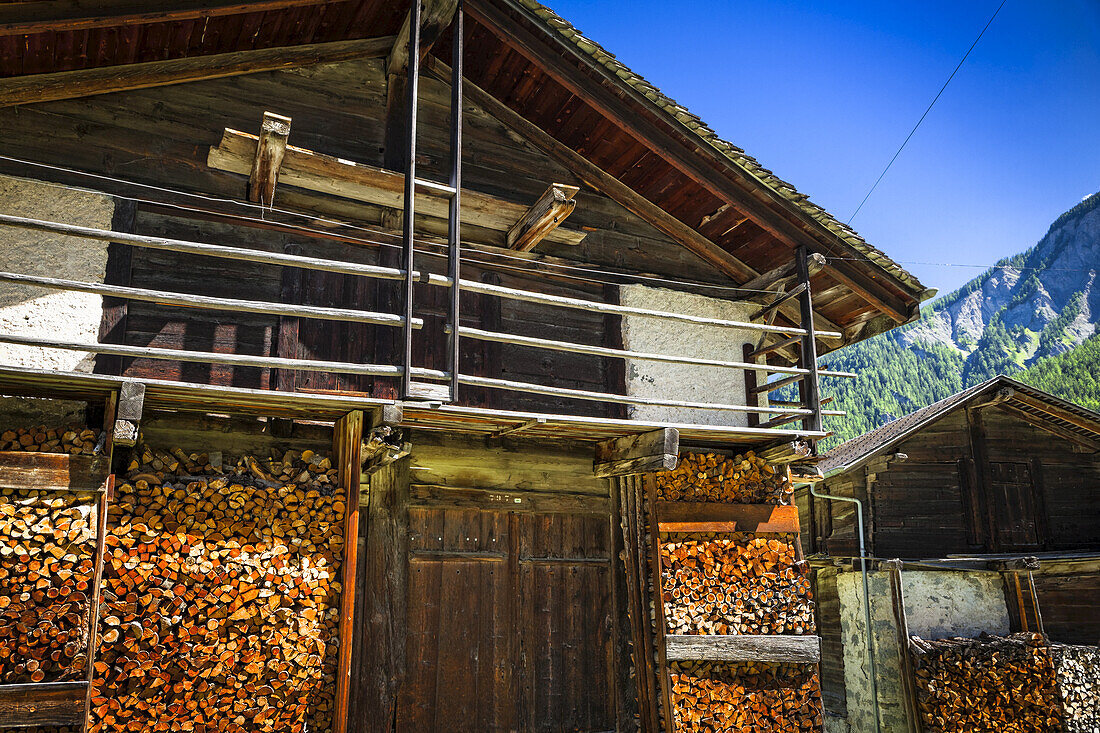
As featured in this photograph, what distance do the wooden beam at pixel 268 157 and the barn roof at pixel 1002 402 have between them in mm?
10575

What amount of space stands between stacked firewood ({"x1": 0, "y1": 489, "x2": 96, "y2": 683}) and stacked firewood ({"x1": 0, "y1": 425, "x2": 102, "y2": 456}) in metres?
0.35

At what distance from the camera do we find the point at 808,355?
→ 356 inches

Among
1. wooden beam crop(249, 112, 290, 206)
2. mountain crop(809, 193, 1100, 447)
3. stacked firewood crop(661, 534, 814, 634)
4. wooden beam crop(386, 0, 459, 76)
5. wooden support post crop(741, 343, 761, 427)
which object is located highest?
mountain crop(809, 193, 1100, 447)

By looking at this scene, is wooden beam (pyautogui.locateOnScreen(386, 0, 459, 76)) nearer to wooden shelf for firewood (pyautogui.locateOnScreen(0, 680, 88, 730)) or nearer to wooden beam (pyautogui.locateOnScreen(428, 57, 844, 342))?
wooden beam (pyautogui.locateOnScreen(428, 57, 844, 342))

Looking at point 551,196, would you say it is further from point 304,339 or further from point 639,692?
point 639,692

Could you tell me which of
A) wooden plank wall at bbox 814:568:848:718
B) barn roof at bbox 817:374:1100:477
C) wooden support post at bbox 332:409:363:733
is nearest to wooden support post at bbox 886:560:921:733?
wooden plank wall at bbox 814:568:848:718

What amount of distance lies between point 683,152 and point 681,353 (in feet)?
7.71

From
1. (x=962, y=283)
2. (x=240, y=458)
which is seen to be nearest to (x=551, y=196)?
(x=240, y=458)

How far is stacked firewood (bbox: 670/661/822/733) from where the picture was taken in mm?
8586

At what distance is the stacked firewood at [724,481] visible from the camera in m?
9.34

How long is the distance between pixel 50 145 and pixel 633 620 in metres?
7.46

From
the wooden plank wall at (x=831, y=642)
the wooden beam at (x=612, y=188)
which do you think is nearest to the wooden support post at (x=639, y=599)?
the wooden beam at (x=612, y=188)

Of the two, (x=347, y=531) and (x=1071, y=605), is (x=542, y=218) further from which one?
(x=1071, y=605)

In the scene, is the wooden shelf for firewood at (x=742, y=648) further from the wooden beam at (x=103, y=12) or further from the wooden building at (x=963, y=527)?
the wooden beam at (x=103, y=12)
